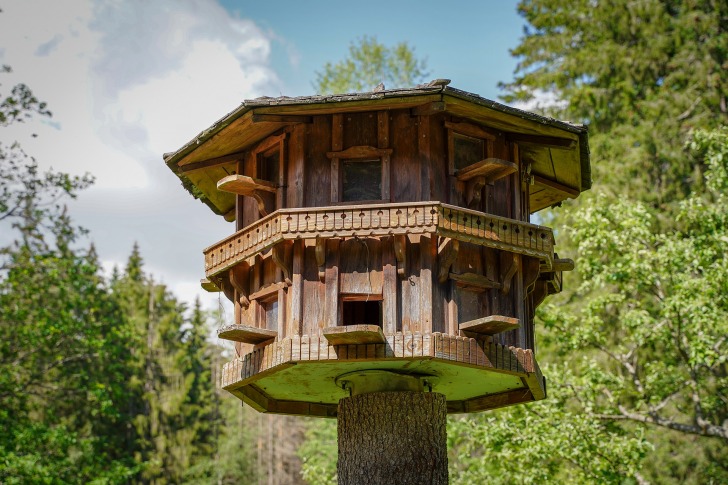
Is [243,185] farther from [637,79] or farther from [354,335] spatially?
[637,79]

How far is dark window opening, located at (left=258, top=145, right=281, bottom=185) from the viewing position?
448 inches

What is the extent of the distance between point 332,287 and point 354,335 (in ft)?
2.76

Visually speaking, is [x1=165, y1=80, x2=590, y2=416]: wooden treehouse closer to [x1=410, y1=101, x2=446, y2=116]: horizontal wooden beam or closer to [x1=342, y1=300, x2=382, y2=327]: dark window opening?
[x1=410, y1=101, x2=446, y2=116]: horizontal wooden beam

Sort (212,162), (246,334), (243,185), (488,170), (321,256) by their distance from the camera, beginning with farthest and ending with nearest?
(212,162) → (243,185) → (488,170) → (246,334) → (321,256)

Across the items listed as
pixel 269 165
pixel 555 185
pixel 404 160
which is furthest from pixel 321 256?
pixel 555 185

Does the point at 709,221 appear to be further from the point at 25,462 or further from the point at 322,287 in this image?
the point at 25,462

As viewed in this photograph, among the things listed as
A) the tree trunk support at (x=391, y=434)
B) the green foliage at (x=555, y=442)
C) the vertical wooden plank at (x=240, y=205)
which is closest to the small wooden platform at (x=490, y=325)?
the tree trunk support at (x=391, y=434)

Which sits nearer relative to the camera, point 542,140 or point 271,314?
point 271,314

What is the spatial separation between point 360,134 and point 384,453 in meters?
3.38

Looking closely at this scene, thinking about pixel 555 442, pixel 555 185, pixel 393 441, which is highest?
pixel 555 185

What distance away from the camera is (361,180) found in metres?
10.7

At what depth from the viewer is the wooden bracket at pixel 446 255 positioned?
10000 millimetres

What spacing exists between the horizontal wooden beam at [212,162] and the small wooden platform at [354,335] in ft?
10.4

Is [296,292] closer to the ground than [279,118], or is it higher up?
closer to the ground
